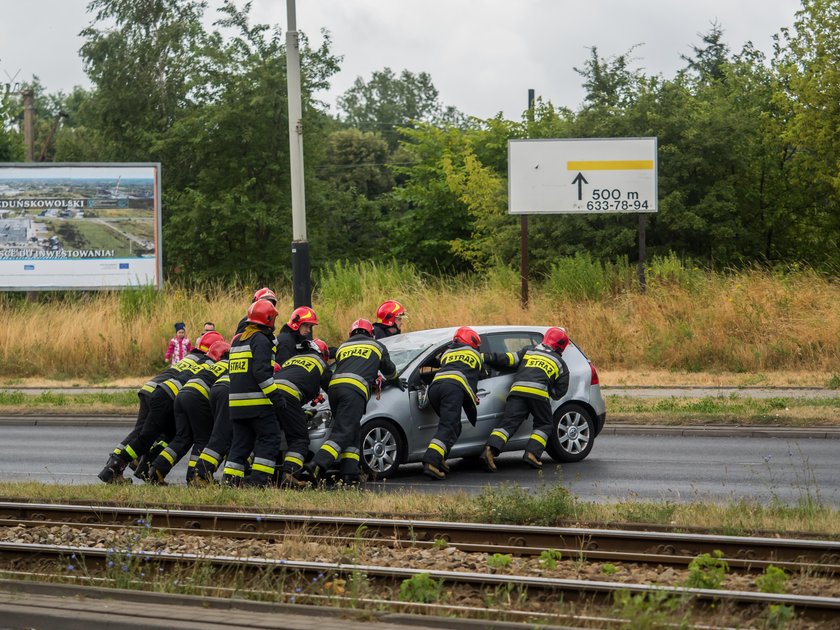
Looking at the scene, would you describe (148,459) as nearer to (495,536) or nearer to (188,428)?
(188,428)

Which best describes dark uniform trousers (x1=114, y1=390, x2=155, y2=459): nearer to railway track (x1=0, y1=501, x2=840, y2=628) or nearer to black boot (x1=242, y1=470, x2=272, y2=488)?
black boot (x1=242, y1=470, x2=272, y2=488)

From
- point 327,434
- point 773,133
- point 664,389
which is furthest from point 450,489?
point 773,133

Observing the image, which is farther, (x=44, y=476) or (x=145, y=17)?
(x=145, y=17)

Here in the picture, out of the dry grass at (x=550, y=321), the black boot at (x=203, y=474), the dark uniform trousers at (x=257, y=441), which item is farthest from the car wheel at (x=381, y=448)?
the dry grass at (x=550, y=321)

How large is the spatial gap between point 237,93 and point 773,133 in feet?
62.6

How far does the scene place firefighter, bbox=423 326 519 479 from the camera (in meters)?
12.8

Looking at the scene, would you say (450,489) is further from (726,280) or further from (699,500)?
(726,280)

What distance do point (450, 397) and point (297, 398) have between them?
1.64 meters

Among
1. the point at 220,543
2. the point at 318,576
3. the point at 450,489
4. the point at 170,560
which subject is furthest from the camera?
the point at 450,489

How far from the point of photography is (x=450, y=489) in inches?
488

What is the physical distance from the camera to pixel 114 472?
43.7ft

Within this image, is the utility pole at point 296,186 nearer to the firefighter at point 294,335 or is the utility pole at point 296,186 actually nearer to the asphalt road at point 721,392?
the firefighter at point 294,335

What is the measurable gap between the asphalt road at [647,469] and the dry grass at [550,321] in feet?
21.9

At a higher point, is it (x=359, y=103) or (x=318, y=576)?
(x=359, y=103)
